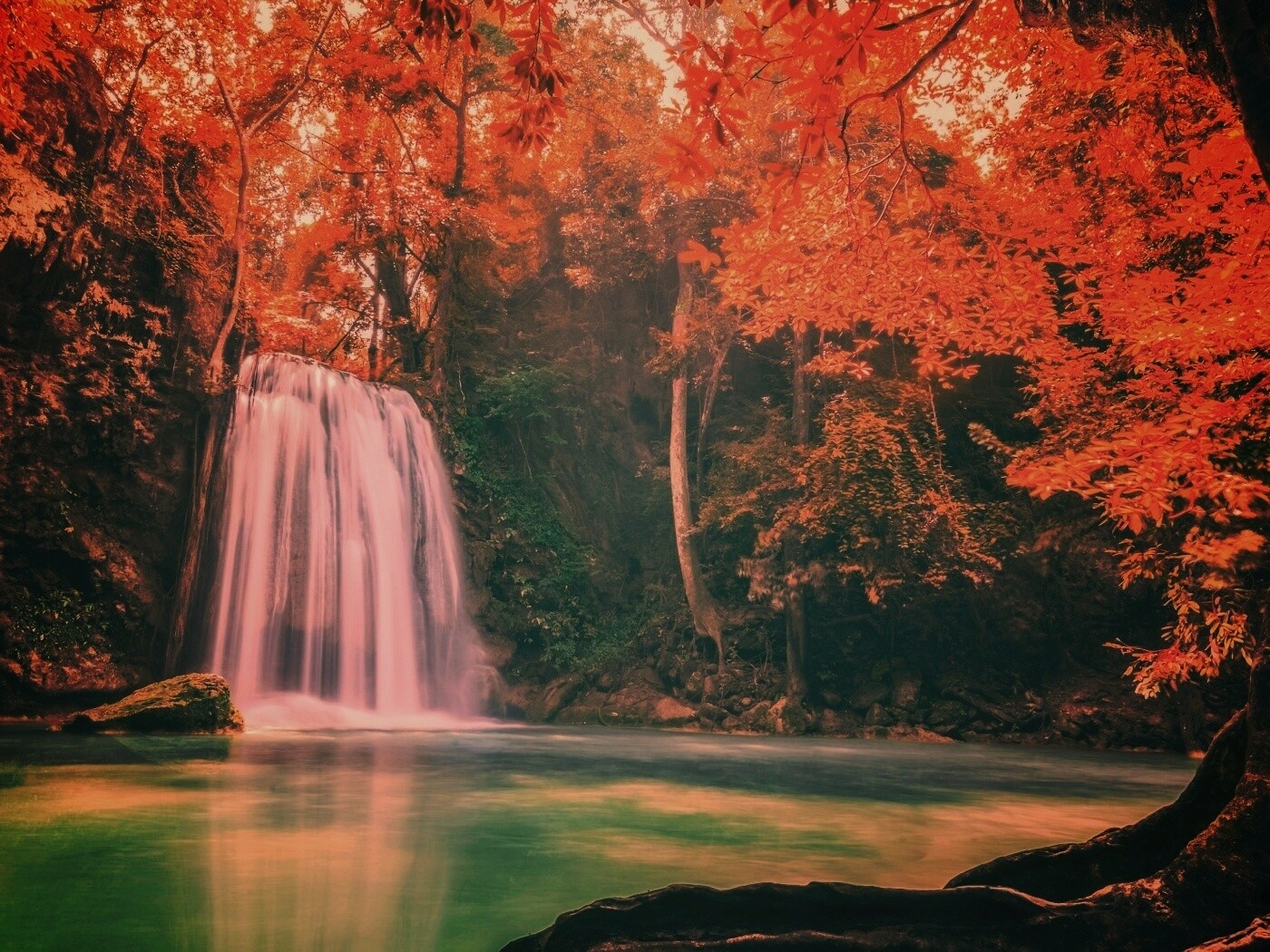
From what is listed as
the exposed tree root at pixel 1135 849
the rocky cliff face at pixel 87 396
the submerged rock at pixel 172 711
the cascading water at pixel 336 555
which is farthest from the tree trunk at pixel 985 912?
the rocky cliff face at pixel 87 396

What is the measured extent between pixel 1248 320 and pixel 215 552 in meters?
14.3

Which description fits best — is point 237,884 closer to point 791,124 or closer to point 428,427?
point 791,124

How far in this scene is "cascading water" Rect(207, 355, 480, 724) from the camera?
14.0m

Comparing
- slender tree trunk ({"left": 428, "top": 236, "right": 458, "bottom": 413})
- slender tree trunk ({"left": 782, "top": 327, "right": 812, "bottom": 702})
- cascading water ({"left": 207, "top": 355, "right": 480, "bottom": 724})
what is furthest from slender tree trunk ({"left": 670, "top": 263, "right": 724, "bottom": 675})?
slender tree trunk ({"left": 428, "top": 236, "right": 458, "bottom": 413})

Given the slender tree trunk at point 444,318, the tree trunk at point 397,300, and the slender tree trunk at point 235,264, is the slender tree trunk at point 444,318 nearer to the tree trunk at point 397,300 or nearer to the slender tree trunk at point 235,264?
the tree trunk at point 397,300

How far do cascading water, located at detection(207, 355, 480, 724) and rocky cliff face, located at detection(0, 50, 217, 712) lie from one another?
1073 millimetres

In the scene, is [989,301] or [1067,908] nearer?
[1067,908]

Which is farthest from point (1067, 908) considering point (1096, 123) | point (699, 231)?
point (699, 231)

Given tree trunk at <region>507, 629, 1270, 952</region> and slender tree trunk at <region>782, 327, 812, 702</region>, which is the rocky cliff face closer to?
slender tree trunk at <region>782, 327, 812, 702</region>

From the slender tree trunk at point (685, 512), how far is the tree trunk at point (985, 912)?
48.1 feet

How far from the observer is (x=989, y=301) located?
183 inches

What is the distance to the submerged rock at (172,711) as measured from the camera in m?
10.8

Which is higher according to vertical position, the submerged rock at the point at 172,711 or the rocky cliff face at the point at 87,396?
the rocky cliff face at the point at 87,396

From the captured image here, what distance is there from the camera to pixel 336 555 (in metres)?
15.5
